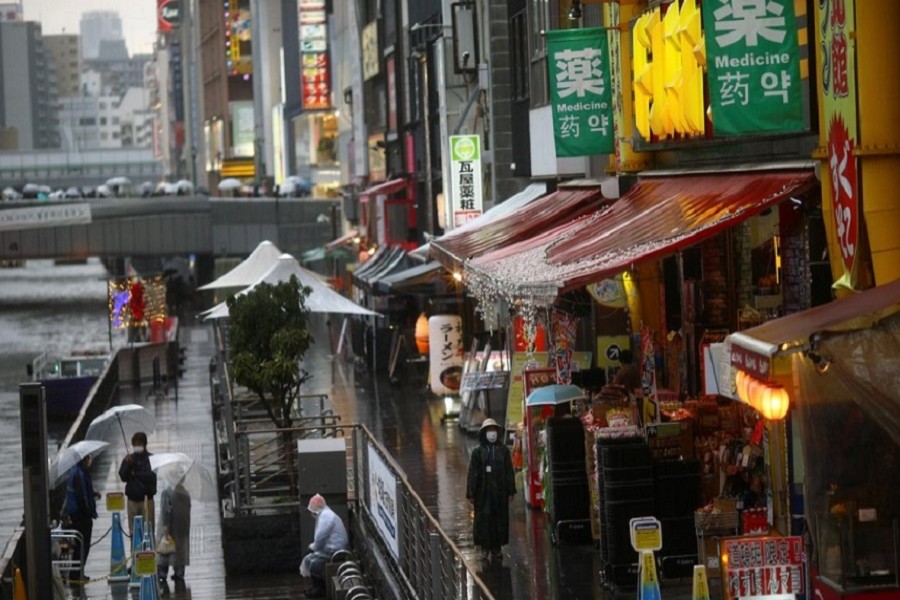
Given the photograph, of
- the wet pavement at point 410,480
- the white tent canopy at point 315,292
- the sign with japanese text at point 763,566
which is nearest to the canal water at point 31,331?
the wet pavement at point 410,480

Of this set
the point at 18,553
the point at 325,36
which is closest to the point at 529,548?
the point at 18,553

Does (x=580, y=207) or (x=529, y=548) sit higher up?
(x=580, y=207)

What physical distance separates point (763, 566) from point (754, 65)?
431cm

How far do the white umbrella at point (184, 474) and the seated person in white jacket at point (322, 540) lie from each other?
8.35ft

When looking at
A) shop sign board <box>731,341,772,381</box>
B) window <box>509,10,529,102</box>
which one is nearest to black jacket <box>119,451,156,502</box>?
window <box>509,10,529,102</box>

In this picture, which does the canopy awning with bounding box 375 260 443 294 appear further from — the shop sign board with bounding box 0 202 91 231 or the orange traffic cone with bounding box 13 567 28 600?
the shop sign board with bounding box 0 202 91 231

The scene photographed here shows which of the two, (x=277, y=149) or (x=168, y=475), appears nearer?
(x=168, y=475)

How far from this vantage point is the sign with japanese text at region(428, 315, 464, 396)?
32562mm

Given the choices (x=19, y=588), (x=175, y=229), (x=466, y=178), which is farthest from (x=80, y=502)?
(x=175, y=229)

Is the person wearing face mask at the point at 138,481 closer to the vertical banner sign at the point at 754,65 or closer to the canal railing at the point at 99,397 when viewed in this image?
the canal railing at the point at 99,397

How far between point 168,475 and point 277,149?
93.4 metres

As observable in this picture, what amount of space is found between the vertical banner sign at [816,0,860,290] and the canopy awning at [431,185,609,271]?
358 inches

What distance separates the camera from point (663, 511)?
52.8 feet

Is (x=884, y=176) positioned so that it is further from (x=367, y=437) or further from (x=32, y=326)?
(x=32, y=326)
